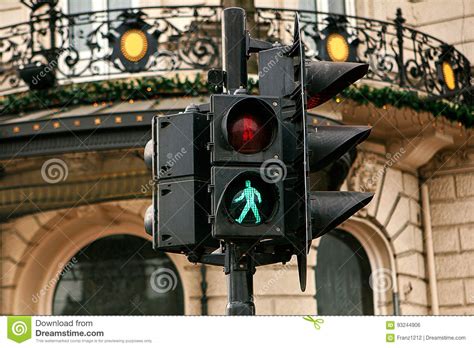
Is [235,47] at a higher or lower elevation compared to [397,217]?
lower

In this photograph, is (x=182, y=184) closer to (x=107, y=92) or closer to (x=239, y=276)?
(x=239, y=276)

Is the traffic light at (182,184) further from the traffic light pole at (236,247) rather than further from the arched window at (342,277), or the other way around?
the arched window at (342,277)

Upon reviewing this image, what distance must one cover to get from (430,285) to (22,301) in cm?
574

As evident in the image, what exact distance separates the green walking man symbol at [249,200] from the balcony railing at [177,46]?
28.8 ft

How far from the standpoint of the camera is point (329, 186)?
15617 millimetres

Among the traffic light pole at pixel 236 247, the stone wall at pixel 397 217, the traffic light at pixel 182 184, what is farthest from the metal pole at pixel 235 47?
the stone wall at pixel 397 217

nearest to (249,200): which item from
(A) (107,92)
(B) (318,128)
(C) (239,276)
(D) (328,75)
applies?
(C) (239,276)

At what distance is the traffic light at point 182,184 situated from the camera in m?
6.01

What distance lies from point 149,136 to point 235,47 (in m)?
7.54

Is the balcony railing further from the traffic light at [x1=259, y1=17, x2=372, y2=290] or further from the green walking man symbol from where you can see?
the green walking man symbol

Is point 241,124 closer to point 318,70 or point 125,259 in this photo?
point 318,70

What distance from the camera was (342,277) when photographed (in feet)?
54.6
